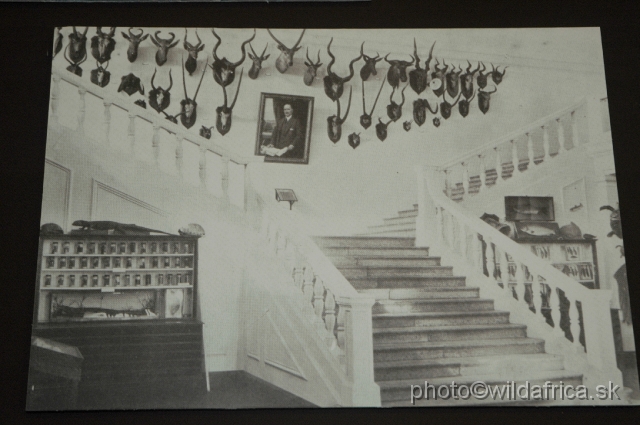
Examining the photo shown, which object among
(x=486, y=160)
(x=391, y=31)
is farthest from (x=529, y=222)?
(x=391, y=31)

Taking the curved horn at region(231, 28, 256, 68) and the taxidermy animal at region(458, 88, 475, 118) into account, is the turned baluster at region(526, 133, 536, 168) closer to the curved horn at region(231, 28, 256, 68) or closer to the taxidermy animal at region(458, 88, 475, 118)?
the taxidermy animal at region(458, 88, 475, 118)

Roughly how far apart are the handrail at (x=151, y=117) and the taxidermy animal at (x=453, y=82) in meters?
1.37

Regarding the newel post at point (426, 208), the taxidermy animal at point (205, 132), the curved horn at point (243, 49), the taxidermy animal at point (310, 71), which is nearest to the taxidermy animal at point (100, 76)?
the taxidermy animal at point (205, 132)

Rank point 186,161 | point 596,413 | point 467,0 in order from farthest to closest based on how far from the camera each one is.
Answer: point 467,0
point 186,161
point 596,413

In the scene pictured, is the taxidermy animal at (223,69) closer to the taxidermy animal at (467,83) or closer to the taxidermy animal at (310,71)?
the taxidermy animal at (310,71)

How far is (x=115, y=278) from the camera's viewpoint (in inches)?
144

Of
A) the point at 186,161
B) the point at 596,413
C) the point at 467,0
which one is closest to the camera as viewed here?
the point at 596,413

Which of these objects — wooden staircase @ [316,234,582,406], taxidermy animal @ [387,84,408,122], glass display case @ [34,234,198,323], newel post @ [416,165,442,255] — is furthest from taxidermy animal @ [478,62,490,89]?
glass display case @ [34,234,198,323]

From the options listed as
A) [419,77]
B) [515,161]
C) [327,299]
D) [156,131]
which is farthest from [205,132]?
[515,161]

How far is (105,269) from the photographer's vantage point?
366 cm

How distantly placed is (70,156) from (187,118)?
767 mm

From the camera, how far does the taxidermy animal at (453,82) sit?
4035 millimetres

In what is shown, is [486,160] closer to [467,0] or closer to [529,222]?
[529,222]

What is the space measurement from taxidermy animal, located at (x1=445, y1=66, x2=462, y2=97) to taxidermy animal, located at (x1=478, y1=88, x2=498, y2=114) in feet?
0.51
